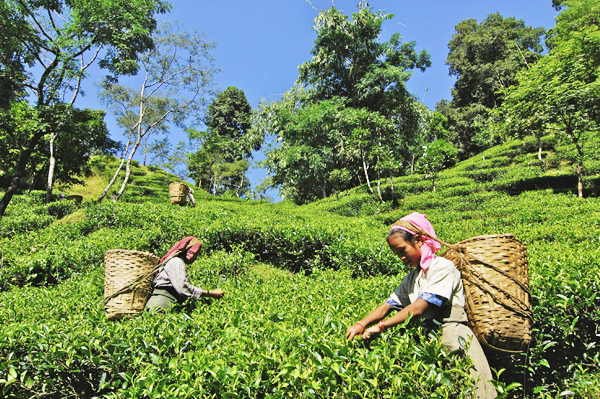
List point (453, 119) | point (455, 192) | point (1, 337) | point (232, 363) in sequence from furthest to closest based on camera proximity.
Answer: point (453, 119)
point (455, 192)
point (1, 337)
point (232, 363)

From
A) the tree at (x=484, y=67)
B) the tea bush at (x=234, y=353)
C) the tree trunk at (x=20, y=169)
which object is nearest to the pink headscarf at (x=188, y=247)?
the tea bush at (x=234, y=353)

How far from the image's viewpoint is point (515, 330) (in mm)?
1986

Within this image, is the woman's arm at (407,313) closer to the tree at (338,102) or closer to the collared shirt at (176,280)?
the collared shirt at (176,280)

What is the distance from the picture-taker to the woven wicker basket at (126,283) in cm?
336

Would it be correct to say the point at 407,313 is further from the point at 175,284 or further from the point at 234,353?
the point at 175,284

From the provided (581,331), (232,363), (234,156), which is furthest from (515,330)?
(234,156)

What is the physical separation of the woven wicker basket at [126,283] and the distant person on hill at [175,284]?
0.40ft

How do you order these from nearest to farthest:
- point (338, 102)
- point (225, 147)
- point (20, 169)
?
point (20, 169) → point (338, 102) → point (225, 147)

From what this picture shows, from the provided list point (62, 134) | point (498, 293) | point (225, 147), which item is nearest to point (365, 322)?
point (498, 293)

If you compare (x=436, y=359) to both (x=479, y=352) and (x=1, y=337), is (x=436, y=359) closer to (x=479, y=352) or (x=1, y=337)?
(x=479, y=352)

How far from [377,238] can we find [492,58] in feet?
140

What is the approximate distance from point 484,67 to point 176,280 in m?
43.0

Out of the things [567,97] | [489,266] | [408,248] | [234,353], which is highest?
[567,97]

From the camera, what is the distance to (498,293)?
203cm
